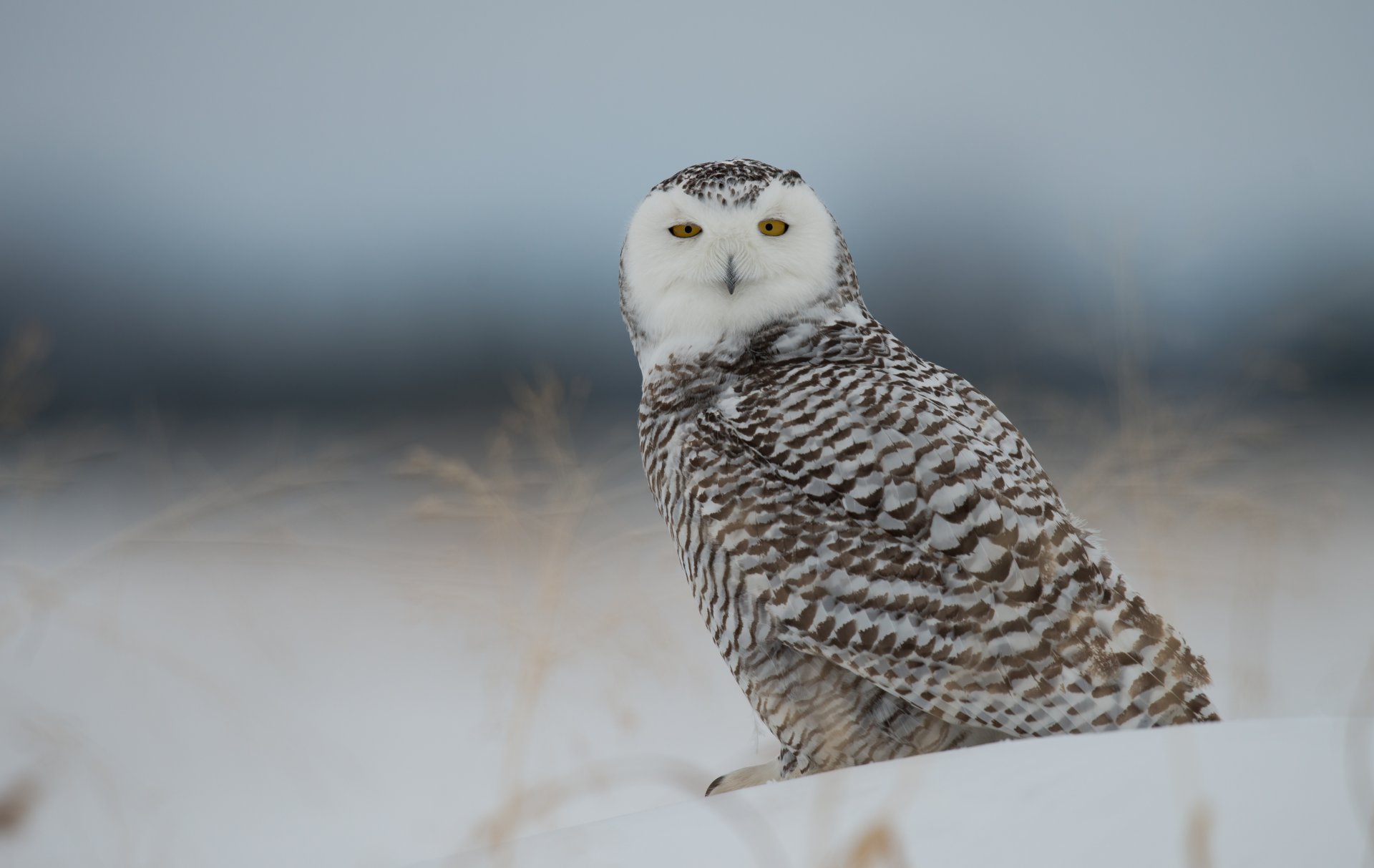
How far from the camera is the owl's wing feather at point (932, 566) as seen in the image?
216cm

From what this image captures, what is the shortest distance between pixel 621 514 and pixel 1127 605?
3.77 feet

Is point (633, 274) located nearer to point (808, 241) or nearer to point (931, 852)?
point (808, 241)

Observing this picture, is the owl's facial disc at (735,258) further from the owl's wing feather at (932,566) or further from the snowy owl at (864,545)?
the owl's wing feather at (932,566)

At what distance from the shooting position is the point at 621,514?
2.23 metres

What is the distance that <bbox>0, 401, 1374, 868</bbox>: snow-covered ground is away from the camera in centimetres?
128

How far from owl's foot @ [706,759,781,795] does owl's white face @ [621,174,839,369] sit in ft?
4.18

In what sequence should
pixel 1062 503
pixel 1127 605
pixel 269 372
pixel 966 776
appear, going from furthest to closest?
pixel 269 372 < pixel 1062 503 < pixel 1127 605 < pixel 966 776

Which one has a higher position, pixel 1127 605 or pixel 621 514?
pixel 621 514

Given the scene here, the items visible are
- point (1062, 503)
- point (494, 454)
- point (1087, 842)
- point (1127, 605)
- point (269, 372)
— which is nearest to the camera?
Answer: point (1087, 842)

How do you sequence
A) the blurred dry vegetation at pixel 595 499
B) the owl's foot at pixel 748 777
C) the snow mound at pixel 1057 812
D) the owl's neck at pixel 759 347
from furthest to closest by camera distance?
the owl's foot at pixel 748 777 → the owl's neck at pixel 759 347 → the blurred dry vegetation at pixel 595 499 → the snow mound at pixel 1057 812

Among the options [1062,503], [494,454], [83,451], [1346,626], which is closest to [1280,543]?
[1062,503]

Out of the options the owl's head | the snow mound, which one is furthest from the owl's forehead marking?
the snow mound

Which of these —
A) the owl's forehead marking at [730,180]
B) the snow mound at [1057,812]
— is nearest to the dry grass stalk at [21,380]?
the snow mound at [1057,812]

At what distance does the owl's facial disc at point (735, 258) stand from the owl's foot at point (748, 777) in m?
1.28
